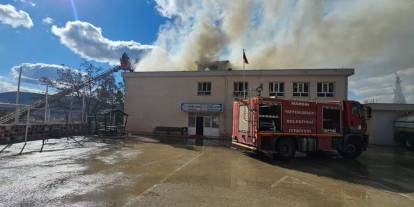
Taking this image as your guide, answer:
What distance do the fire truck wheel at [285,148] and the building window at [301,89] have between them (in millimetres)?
12275

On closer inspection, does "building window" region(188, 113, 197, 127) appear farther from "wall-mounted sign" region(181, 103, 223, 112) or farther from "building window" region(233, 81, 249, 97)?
"building window" region(233, 81, 249, 97)

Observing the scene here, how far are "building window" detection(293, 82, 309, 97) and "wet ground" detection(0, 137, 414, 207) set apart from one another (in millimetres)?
12670

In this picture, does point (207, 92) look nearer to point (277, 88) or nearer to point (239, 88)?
point (239, 88)

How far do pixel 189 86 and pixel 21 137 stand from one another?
14.7m

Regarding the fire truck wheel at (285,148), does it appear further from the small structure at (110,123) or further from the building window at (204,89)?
the small structure at (110,123)

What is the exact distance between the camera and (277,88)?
1006 inches

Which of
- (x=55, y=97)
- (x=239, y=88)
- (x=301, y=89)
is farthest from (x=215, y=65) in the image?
(x=55, y=97)

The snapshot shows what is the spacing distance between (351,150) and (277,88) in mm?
11512

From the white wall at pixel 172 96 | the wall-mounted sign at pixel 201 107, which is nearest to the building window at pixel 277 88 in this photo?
the white wall at pixel 172 96

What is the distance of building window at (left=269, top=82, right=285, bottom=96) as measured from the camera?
2539 centimetres

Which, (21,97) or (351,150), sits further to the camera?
(21,97)

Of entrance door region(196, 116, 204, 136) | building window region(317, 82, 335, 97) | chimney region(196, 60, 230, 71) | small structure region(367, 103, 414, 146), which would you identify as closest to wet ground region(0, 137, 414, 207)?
building window region(317, 82, 335, 97)

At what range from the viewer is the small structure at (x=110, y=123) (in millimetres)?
22938

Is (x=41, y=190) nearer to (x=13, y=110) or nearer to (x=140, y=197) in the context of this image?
(x=140, y=197)
